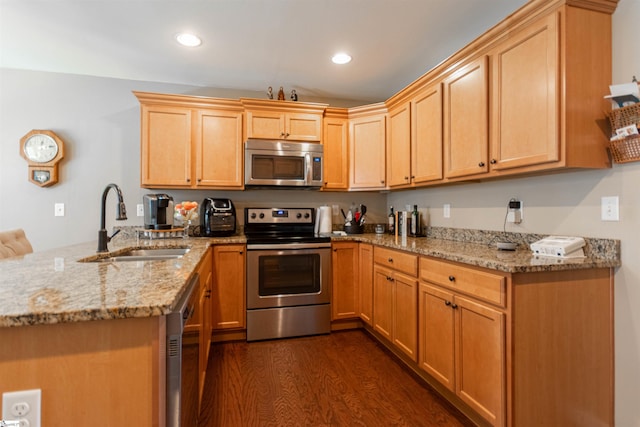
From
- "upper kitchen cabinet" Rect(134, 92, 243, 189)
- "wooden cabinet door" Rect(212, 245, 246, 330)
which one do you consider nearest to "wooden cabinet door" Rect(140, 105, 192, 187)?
"upper kitchen cabinet" Rect(134, 92, 243, 189)

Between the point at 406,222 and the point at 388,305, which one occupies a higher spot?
the point at 406,222

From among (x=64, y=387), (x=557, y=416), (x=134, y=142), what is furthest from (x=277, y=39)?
(x=557, y=416)

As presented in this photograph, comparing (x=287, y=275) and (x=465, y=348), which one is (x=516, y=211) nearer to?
(x=465, y=348)

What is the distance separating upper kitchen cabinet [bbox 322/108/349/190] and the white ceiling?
0.34 metres

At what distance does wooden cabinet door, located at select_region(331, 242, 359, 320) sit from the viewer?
2934 millimetres

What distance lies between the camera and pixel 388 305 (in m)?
2.46

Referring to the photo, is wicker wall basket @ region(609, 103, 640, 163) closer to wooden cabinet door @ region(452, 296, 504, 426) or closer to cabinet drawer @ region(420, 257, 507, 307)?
cabinet drawer @ region(420, 257, 507, 307)

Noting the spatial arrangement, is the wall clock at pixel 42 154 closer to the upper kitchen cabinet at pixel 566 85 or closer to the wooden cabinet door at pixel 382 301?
the wooden cabinet door at pixel 382 301

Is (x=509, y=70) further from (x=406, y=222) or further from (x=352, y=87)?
(x=352, y=87)

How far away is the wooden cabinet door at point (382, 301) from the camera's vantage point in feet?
8.01

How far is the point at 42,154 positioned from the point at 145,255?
166 cm

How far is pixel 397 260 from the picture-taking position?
233cm

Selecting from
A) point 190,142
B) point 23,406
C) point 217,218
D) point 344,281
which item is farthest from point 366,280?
point 23,406

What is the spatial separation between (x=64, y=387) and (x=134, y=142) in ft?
9.30
